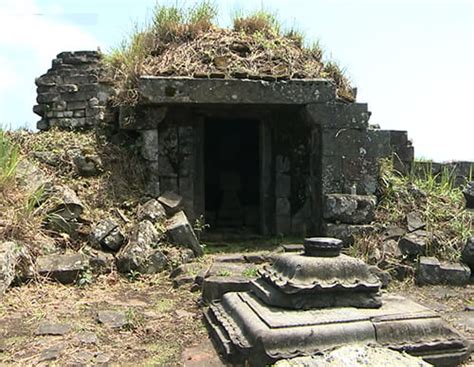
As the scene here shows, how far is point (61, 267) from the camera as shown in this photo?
497 centimetres

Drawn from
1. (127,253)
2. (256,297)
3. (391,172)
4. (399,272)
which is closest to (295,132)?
(391,172)

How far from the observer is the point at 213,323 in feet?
12.3

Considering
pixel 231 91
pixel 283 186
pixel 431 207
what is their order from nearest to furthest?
pixel 231 91
pixel 431 207
pixel 283 186

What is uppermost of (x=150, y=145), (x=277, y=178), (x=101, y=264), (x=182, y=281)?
(x=150, y=145)

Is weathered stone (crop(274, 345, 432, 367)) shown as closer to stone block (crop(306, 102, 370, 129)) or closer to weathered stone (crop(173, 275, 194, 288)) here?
weathered stone (crop(173, 275, 194, 288))

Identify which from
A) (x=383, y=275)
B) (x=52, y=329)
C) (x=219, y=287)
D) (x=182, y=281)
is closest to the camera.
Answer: (x=52, y=329)

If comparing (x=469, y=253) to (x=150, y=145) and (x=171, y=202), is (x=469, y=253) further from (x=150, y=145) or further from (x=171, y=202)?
(x=150, y=145)

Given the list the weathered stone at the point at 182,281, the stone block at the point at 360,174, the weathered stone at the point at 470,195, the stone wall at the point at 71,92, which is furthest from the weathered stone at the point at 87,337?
the stone wall at the point at 71,92

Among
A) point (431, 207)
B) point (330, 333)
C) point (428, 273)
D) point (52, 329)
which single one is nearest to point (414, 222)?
point (431, 207)

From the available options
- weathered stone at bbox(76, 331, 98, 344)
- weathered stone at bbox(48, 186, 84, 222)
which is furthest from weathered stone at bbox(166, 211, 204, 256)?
weathered stone at bbox(76, 331, 98, 344)

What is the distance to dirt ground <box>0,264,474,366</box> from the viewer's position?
3.30 metres

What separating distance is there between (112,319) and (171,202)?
2412mm

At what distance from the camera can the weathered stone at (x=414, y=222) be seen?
6199mm

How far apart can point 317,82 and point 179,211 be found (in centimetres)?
248
